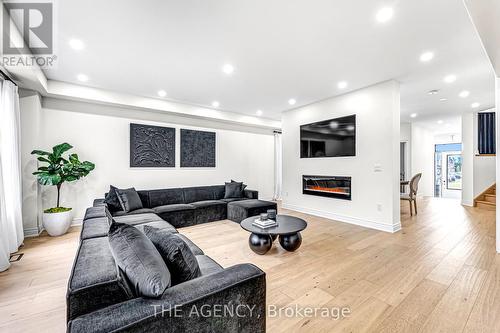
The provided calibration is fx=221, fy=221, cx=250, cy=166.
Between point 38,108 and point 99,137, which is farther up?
point 38,108

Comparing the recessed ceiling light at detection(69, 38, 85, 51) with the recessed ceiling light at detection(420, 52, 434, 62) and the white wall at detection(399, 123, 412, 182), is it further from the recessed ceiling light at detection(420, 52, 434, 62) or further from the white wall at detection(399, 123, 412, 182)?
the white wall at detection(399, 123, 412, 182)

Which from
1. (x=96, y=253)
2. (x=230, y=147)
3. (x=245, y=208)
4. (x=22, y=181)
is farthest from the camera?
(x=230, y=147)

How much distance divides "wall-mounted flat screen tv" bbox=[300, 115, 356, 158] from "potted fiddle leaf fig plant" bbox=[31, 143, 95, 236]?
183 inches

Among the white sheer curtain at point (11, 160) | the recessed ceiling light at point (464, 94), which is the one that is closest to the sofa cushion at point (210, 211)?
the white sheer curtain at point (11, 160)

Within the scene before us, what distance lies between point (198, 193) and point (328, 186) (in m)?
3.05

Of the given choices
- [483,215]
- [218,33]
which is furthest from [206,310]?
[483,215]

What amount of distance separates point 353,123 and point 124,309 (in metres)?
4.72

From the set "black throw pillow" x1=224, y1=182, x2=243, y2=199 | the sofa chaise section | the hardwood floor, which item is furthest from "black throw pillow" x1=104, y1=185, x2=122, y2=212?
the sofa chaise section

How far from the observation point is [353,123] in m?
4.55

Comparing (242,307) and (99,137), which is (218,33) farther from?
(99,137)

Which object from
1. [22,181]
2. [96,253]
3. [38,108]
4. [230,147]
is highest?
[38,108]

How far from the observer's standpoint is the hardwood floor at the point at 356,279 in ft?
5.67

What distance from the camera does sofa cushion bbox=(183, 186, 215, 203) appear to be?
5.13m

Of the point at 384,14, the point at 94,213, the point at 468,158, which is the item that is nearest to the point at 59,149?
the point at 94,213
